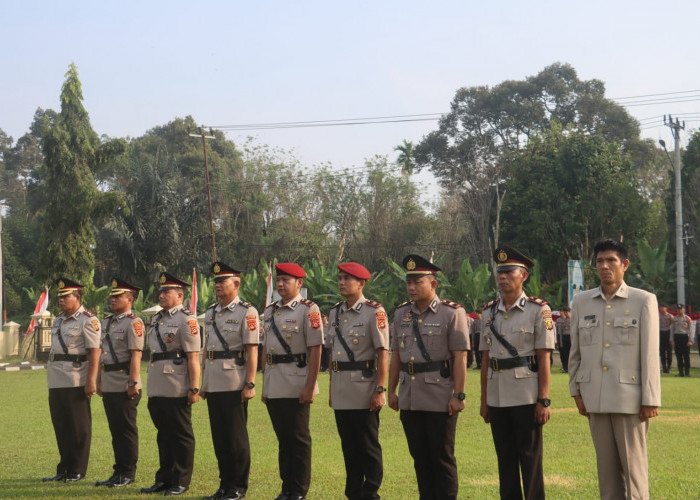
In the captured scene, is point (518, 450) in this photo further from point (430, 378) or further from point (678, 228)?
point (678, 228)

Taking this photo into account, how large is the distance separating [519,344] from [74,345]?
4.66 meters

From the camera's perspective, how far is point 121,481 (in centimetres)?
779

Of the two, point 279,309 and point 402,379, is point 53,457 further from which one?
point 402,379

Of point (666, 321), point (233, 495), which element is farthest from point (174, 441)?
point (666, 321)

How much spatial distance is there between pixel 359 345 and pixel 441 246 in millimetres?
36519

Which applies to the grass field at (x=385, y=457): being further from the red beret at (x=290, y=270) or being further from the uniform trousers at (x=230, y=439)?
the red beret at (x=290, y=270)

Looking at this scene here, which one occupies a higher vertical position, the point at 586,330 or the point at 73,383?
the point at 586,330

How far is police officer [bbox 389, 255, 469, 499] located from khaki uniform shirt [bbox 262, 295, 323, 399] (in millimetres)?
879

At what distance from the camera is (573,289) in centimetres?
2383

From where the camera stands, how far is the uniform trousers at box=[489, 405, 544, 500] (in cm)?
562

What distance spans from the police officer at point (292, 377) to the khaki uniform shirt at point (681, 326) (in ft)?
56.6

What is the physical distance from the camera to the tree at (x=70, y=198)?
109 feet

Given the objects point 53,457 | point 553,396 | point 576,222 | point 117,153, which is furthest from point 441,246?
point 53,457

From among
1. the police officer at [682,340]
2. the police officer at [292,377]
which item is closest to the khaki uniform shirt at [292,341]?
the police officer at [292,377]
